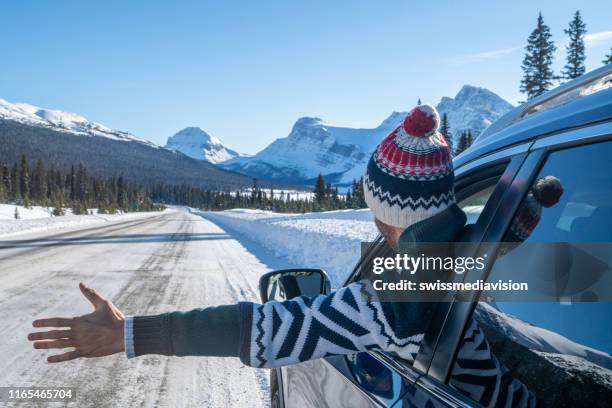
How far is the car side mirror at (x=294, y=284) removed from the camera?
2311 mm

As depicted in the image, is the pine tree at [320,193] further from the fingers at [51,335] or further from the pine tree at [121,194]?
the fingers at [51,335]

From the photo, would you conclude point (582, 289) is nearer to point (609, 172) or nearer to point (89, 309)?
point (609, 172)

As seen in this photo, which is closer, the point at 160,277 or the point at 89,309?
the point at 89,309

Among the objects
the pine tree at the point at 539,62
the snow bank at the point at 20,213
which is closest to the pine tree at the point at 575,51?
the pine tree at the point at 539,62

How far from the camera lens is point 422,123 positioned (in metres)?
1.51

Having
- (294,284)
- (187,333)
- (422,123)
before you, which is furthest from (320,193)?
(187,333)

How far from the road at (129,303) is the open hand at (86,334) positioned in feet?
8.03

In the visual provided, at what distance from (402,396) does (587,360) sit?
0.50 m

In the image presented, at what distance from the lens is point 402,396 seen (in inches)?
55.4

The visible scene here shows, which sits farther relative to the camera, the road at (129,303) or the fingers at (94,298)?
the road at (129,303)

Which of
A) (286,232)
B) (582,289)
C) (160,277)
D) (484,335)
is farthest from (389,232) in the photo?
(286,232)

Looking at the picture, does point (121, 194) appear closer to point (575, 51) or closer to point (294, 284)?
point (575, 51)

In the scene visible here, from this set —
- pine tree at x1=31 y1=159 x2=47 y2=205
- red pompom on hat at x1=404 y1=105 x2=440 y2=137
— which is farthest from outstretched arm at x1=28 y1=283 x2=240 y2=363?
pine tree at x1=31 y1=159 x2=47 y2=205

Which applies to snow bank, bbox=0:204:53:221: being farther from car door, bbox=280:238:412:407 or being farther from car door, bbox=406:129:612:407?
car door, bbox=406:129:612:407
